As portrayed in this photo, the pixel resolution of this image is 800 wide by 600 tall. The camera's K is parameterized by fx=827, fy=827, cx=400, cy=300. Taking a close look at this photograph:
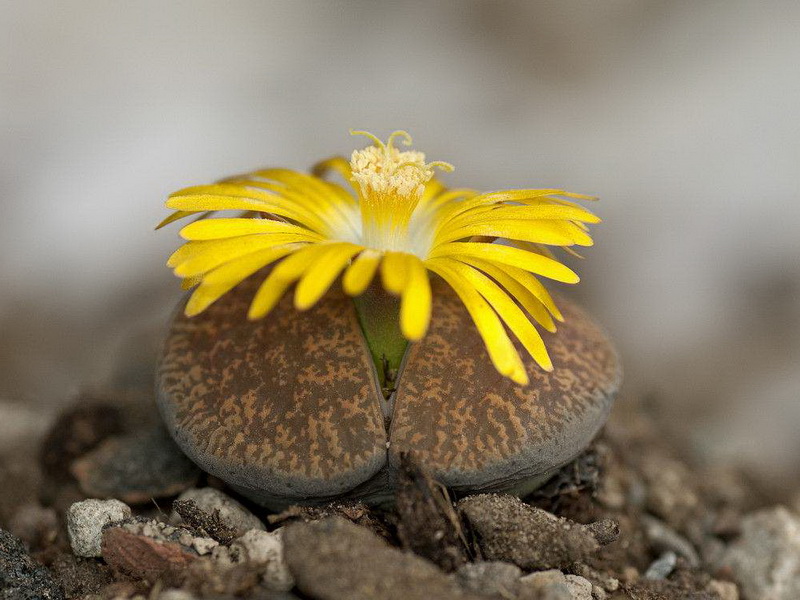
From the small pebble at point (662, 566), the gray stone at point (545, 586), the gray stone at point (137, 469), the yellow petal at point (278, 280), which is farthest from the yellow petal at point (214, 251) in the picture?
the small pebble at point (662, 566)

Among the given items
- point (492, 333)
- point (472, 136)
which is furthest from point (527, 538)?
point (472, 136)

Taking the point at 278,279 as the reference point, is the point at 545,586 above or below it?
below

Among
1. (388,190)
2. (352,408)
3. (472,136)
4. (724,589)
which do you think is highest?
(472,136)

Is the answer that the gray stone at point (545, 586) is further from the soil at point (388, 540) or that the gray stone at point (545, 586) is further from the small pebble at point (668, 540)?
the small pebble at point (668, 540)

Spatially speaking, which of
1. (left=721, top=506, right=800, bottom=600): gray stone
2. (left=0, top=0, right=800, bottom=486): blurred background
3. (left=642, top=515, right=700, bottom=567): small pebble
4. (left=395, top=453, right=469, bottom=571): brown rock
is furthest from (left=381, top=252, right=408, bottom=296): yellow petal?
(left=0, top=0, right=800, bottom=486): blurred background

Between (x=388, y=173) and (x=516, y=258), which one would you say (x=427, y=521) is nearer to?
(x=516, y=258)

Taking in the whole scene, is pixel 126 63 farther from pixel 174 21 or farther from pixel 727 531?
pixel 727 531
